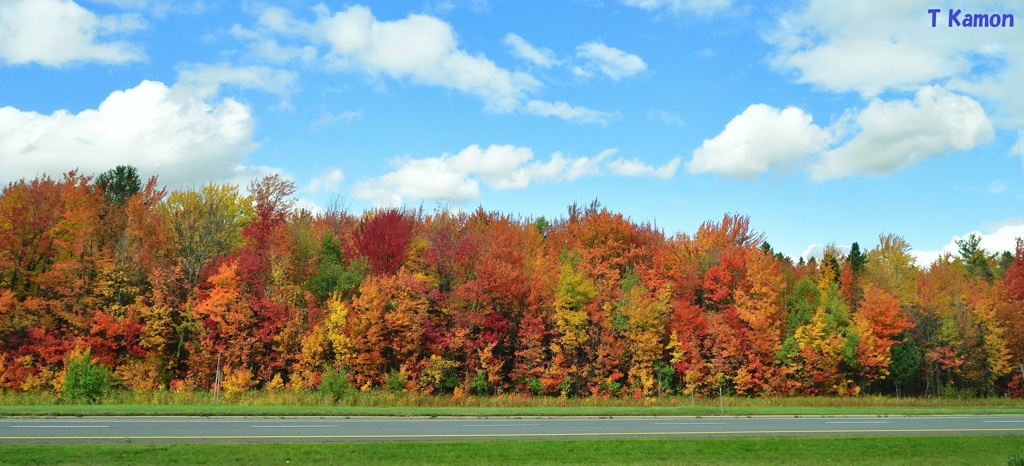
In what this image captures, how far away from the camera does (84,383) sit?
3316 cm

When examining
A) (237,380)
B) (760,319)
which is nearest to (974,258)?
(760,319)

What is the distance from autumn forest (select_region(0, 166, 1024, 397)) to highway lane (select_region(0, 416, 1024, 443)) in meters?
17.3

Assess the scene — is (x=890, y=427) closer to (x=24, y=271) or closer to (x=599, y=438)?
(x=599, y=438)

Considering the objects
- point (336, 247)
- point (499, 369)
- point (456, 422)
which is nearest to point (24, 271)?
point (336, 247)

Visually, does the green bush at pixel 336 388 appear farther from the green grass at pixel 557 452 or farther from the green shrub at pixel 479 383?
the green grass at pixel 557 452

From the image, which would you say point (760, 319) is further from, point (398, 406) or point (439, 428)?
point (439, 428)

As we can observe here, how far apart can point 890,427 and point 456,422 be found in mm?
15674

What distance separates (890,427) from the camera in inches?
1018

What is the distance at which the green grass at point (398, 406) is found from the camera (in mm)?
26094

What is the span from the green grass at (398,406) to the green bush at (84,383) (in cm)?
55

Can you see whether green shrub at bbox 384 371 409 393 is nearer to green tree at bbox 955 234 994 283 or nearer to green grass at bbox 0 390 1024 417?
green grass at bbox 0 390 1024 417

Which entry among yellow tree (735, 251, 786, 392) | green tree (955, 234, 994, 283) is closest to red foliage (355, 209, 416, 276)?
yellow tree (735, 251, 786, 392)

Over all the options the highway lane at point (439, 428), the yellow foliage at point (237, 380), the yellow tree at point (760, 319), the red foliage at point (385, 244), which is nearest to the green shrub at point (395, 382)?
the yellow foliage at point (237, 380)

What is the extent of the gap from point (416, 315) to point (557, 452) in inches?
Answer: 1124
